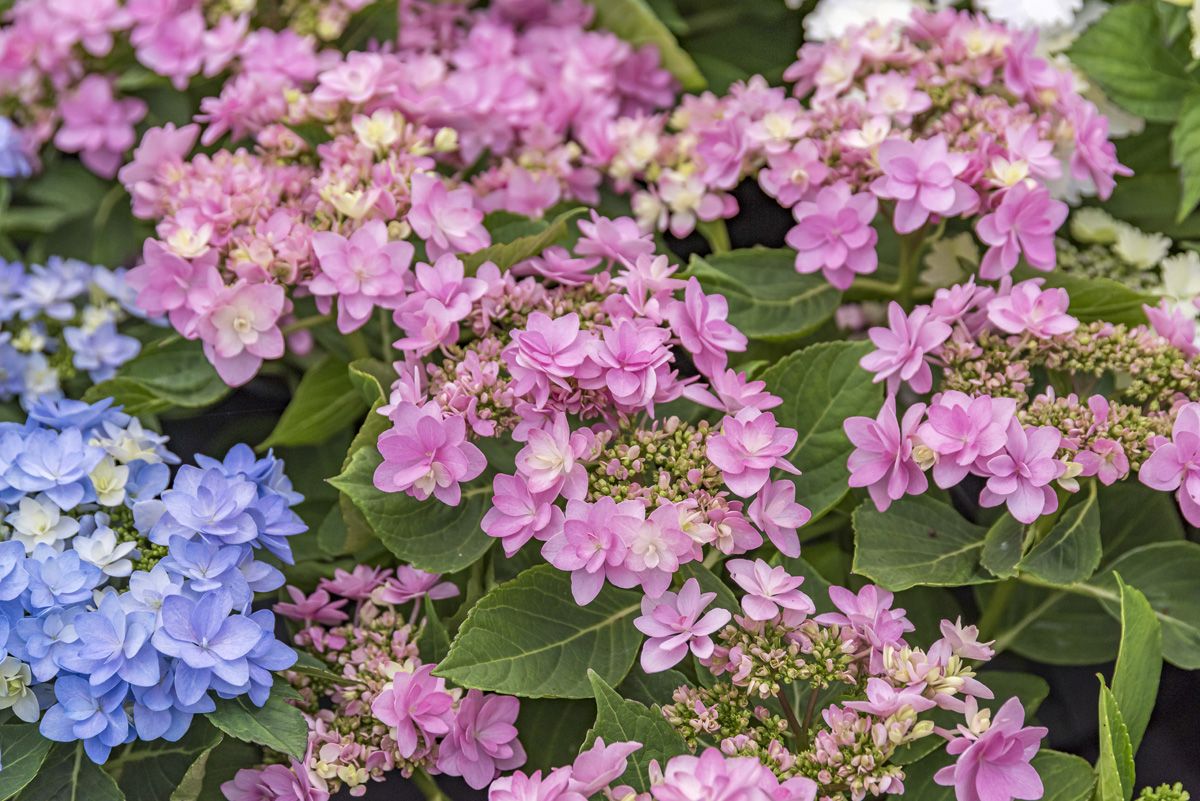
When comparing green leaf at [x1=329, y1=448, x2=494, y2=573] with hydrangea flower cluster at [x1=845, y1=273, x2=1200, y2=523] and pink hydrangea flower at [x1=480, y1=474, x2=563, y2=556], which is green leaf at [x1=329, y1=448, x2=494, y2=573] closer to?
pink hydrangea flower at [x1=480, y1=474, x2=563, y2=556]

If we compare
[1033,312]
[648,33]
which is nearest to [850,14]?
[648,33]

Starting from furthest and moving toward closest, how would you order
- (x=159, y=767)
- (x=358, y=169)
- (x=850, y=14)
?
(x=850, y=14), (x=358, y=169), (x=159, y=767)

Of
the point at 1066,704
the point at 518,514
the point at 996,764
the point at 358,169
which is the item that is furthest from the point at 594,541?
the point at 1066,704

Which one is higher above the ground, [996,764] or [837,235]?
[837,235]

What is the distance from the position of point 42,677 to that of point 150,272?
0.31m

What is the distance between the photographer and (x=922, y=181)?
845 mm

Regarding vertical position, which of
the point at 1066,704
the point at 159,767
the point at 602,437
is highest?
the point at 602,437

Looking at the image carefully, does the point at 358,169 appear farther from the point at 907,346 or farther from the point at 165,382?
the point at 907,346

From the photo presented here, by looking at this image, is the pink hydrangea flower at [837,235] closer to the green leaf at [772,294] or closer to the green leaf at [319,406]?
the green leaf at [772,294]

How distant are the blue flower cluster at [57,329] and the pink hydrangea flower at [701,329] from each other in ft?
1.67

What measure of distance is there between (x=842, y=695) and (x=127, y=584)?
0.44 m

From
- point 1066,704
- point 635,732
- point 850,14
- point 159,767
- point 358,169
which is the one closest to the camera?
point 635,732

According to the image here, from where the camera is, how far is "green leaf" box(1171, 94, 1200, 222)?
951mm

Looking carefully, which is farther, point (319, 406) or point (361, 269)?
point (319, 406)
